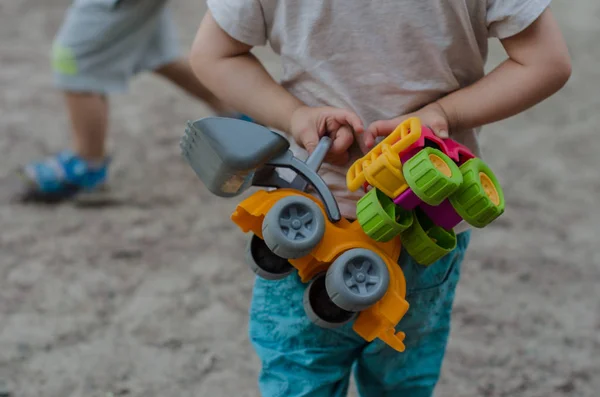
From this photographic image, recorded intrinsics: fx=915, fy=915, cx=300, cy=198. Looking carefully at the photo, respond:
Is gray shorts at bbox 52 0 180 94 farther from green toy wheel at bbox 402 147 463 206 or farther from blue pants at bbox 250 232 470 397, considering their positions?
green toy wheel at bbox 402 147 463 206

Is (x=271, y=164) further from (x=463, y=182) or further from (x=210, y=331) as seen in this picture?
(x=210, y=331)

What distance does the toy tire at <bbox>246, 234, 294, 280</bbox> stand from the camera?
1.09 m

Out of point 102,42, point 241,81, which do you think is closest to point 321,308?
point 241,81

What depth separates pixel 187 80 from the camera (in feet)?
8.90

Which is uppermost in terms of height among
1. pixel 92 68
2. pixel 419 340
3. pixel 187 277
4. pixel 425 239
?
pixel 425 239

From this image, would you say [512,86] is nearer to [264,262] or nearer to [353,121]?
[353,121]

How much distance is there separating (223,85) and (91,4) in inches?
54.1

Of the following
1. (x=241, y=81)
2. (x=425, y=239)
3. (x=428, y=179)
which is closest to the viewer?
(x=428, y=179)

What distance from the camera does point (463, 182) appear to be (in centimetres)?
98

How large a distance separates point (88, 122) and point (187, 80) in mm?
359

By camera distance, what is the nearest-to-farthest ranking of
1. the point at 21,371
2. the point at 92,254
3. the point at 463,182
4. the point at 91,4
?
1. the point at 463,182
2. the point at 21,371
3. the point at 92,254
4. the point at 91,4

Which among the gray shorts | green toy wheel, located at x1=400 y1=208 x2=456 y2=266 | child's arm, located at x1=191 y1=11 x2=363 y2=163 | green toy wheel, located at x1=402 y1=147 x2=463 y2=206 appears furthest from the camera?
the gray shorts

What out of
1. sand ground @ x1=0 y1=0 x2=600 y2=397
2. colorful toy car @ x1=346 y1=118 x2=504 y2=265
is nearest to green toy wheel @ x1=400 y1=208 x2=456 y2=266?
colorful toy car @ x1=346 y1=118 x2=504 y2=265

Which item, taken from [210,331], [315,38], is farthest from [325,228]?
→ [210,331]
